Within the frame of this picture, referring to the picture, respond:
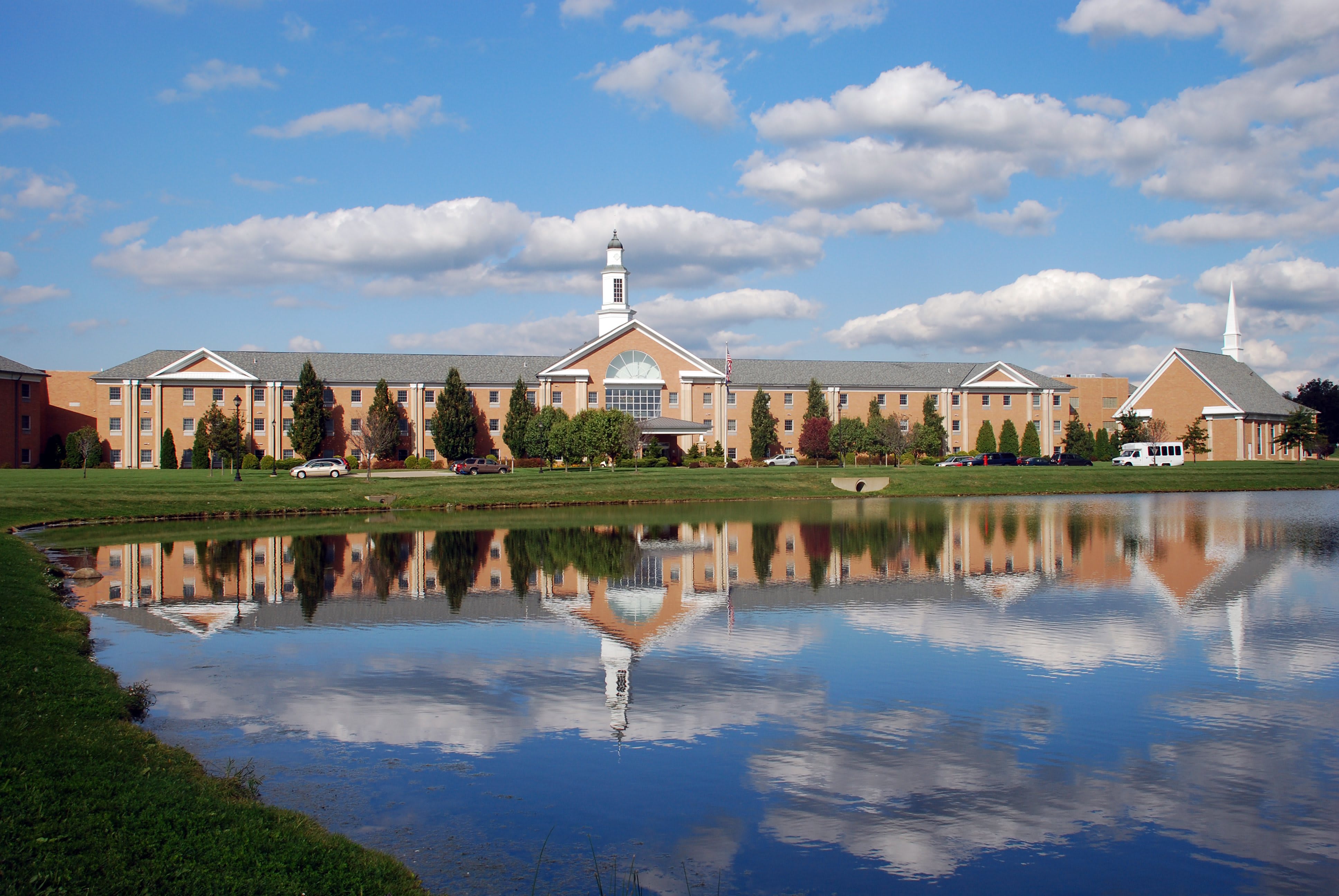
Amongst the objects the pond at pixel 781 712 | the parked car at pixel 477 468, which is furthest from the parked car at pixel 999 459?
the pond at pixel 781 712

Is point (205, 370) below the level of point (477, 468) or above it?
above

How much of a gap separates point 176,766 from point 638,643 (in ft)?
25.2

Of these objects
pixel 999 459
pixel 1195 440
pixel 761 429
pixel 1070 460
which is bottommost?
pixel 1070 460

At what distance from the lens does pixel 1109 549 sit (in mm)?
26250

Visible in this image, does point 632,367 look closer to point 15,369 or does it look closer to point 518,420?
point 518,420

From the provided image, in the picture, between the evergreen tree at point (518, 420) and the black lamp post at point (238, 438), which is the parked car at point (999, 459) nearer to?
the evergreen tree at point (518, 420)

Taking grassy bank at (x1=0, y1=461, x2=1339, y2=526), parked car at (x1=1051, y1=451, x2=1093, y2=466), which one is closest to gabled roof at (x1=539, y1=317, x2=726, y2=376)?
grassy bank at (x1=0, y1=461, x2=1339, y2=526)

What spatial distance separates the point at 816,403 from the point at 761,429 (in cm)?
472

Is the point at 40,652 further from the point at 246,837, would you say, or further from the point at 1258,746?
the point at 1258,746

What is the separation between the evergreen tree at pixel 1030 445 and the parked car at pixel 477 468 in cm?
4071

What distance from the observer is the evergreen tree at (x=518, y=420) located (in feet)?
229

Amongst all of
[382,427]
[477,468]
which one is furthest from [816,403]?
[382,427]

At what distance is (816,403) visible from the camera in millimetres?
77125

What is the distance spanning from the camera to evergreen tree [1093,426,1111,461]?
8119 cm
